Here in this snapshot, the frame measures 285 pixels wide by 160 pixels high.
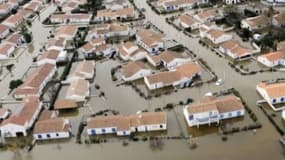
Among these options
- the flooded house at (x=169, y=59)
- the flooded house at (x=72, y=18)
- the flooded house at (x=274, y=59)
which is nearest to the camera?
the flooded house at (x=274, y=59)

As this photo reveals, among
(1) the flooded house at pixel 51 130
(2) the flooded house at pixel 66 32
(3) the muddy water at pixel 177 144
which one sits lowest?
(3) the muddy water at pixel 177 144

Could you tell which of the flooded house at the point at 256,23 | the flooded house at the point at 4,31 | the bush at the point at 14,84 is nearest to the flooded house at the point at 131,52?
the bush at the point at 14,84

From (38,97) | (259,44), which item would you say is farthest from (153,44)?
(38,97)

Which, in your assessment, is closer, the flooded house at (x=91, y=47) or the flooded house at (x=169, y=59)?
the flooded house at (x=169, y=59)

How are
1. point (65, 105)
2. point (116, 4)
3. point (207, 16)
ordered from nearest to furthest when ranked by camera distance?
point (65, 105) < point (207, 16) < point (116, 4)

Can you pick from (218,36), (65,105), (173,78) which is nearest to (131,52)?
(173,78)

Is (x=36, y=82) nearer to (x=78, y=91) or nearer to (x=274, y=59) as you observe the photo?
(x=78, y=91)

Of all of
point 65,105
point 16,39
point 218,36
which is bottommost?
point 65,105

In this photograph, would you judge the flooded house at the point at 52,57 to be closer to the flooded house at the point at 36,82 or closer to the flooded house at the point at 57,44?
the flooded house at the point at 57,44
